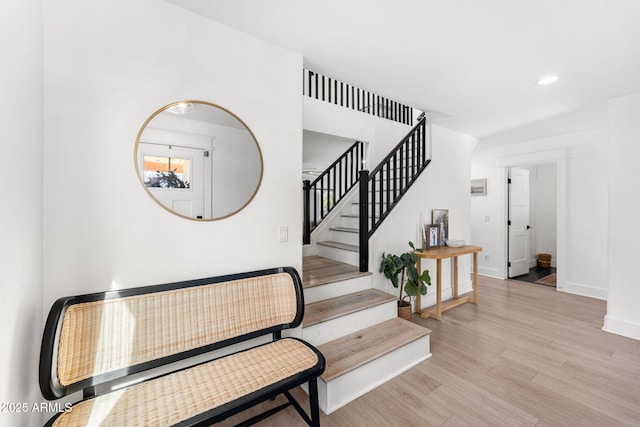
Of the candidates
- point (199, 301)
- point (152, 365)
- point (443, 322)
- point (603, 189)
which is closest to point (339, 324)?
point (199, 301)

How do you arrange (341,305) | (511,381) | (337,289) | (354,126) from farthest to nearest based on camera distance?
(354,126)
(337,289)
(341,305)
(511,381)

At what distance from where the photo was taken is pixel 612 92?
9.14ft

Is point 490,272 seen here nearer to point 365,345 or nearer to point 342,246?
point 342,246

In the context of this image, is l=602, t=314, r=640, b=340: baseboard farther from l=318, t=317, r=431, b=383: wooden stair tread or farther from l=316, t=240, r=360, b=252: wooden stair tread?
l=316, t=240, r=360, b=252: wooden stair tread

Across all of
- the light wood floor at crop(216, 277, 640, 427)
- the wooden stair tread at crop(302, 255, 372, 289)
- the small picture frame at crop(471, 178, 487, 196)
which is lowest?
the light wood floor at crop(216, 277, 640, 427)

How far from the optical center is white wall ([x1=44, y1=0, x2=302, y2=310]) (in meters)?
1.32

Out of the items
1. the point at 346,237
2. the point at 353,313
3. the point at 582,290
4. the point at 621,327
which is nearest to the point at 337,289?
the point at 353,313

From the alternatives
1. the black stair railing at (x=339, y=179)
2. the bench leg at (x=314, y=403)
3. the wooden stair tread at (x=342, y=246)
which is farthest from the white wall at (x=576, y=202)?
the bench leg at (x=314, y=403)

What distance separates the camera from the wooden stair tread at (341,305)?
87.9 inches

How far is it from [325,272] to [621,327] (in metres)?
3.29

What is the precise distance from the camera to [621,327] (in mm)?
2889

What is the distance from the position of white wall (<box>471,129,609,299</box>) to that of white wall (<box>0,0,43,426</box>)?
20.1ft

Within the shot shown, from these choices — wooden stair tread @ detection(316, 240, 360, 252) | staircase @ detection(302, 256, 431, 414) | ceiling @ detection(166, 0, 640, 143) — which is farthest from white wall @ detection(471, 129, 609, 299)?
staircase @ detection(302, 256, 431, 414)

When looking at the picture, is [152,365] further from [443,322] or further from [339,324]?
[443,322]
